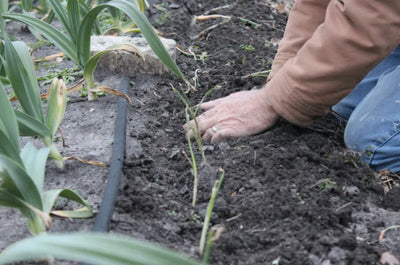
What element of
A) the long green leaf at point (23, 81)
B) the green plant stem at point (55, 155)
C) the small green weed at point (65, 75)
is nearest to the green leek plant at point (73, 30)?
the small green weed at point (65, 75)

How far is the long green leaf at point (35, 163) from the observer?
131 centimetres

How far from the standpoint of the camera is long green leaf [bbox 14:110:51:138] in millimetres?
1543

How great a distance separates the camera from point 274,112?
5.96 ft

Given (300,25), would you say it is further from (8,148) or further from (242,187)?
(8,148)

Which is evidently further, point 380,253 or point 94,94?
point 94,94

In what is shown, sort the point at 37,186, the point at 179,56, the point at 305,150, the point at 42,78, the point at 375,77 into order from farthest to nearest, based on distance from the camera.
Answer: the point at 179,56, the point at 42,78, the point at 375,77, the point at 305,150, the point at 37,186

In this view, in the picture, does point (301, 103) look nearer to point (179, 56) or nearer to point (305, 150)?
point (305, 150)

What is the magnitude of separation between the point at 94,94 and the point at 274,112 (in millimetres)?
747

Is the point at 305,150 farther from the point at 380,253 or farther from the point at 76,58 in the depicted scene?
the point at 76,58

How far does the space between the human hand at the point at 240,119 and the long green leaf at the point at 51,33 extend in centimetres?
59

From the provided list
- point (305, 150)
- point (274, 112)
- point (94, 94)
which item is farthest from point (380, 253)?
point (94, 94)

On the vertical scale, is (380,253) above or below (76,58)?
below

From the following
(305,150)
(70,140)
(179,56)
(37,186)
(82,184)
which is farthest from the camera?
(179,56)

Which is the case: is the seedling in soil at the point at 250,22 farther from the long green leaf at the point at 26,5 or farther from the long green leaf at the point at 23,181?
the long green leaf at the point at 23,181
